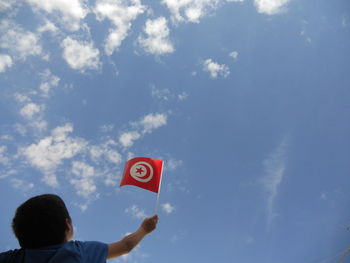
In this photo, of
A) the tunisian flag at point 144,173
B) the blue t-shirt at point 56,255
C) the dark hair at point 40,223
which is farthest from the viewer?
the tunisian flag at point 144,173

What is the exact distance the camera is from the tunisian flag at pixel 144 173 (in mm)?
7754

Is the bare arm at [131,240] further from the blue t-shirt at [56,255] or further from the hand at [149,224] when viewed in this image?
the blue t-shirt at [56,255]

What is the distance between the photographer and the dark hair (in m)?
2.18

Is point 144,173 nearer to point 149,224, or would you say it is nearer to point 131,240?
point 149,224

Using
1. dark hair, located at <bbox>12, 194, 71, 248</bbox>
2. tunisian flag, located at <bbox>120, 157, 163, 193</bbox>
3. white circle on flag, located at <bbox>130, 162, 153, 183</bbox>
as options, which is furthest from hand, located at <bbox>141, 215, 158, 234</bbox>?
white circle on flag, located at <bbox>130, 162, 153, 183</bbox>

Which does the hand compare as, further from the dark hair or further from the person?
the dark hair

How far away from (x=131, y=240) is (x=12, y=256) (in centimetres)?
129

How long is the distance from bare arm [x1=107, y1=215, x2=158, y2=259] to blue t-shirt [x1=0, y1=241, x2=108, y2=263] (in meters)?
0.47

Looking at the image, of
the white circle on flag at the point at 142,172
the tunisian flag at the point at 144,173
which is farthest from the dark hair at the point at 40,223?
the white circle on flag at the point at 142,172

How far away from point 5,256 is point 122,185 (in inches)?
239

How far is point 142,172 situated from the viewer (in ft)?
26.6

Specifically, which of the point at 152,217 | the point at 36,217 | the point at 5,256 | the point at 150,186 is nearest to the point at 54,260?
the point at 36,217

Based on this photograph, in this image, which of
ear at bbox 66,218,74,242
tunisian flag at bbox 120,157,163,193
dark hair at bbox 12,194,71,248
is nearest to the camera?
dark hair at bbox 12,194,71,248

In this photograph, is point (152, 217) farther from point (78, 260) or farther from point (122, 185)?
point (122, 185)
